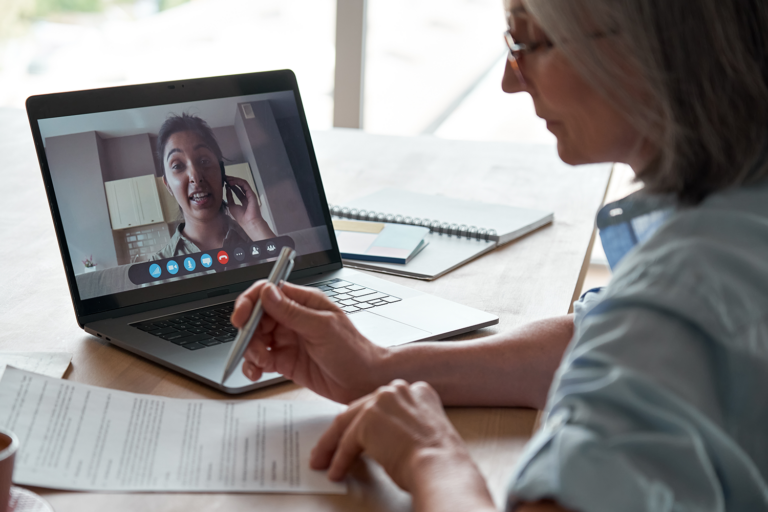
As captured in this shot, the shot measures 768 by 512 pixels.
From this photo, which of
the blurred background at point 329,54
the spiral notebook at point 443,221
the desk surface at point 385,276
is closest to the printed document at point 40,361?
the desk surface at point 385,276

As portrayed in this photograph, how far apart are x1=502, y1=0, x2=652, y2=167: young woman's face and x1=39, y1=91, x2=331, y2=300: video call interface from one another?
481 millimetres

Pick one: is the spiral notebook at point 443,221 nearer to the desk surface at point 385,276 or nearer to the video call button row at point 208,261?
the desk surface at point 385,276

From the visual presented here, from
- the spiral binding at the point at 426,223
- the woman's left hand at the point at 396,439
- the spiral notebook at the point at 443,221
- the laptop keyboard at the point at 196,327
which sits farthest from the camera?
the spiral binding at the point at 426,223

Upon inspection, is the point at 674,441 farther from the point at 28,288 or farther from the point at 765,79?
the point at 28,288

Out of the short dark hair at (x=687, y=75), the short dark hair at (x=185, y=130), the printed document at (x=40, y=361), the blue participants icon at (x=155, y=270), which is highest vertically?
the short dark hair at (x=687, y=75)

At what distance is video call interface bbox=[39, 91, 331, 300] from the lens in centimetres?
98

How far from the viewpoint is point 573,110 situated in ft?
2.29

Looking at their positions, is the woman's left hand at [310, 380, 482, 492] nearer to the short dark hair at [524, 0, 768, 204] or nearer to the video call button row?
the short dark hair at [524, 0, 768, 204]

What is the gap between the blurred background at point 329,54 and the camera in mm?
3330

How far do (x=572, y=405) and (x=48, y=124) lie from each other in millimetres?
787

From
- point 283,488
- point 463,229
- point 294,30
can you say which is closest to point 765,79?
point 283,488

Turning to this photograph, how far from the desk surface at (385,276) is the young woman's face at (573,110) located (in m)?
0.31

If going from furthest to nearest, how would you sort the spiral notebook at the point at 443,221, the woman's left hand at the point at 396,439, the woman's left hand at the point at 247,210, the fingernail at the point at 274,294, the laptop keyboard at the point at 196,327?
the spiral notebook at the point at 443,221 < the woman's left hand at the point at 247,210 < the laptop keyboard at the point at 196,327 < the fingernail at the point at 274,294 < the woman's left hand at the point at 396,439

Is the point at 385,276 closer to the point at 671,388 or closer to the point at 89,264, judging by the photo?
the point at 89,264
